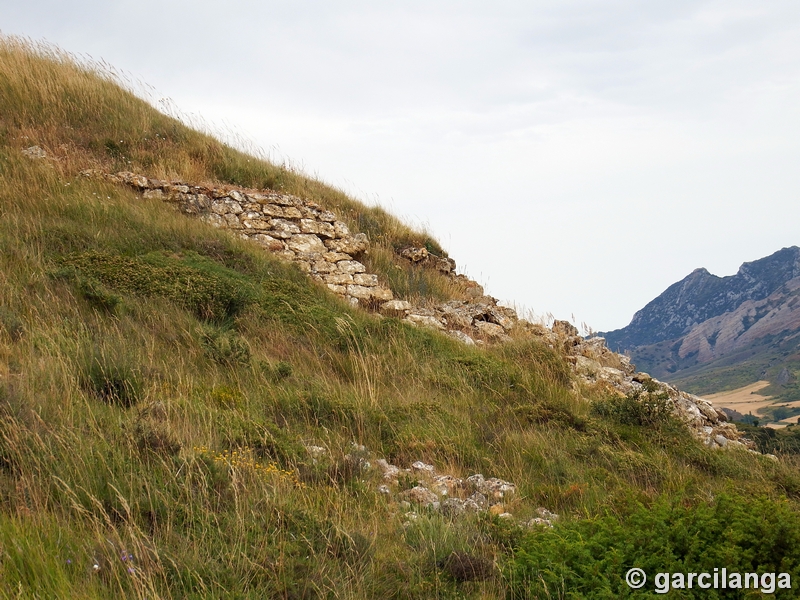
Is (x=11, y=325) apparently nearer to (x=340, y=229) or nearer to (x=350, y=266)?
(x=350, y=266)

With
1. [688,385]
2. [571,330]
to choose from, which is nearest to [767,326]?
[688,385]

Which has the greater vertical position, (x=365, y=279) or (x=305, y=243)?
(x=305, y=243)

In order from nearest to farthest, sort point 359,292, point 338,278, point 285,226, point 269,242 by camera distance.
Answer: point 359,292, point 338,278, point 269,242, point 285,226

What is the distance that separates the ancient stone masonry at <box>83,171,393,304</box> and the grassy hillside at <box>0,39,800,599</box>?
0.66m

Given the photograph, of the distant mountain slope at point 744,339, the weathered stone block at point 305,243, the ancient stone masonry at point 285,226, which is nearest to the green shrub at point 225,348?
the ancient stone masonry at point 285,226

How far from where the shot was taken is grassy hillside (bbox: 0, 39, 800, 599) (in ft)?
10.4

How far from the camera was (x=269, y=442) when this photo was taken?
4.76m

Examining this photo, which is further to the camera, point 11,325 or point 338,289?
point 338,289

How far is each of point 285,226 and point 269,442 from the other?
6.70 metres

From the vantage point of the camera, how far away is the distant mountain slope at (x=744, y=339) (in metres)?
126

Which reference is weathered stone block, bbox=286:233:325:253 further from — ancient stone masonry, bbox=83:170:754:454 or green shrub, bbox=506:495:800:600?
green shrub, bbox=506:495:800:600

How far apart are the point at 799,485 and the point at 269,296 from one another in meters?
6.31

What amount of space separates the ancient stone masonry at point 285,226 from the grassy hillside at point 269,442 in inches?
25.9

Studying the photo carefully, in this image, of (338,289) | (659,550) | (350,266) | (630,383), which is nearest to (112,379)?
(659,550)
